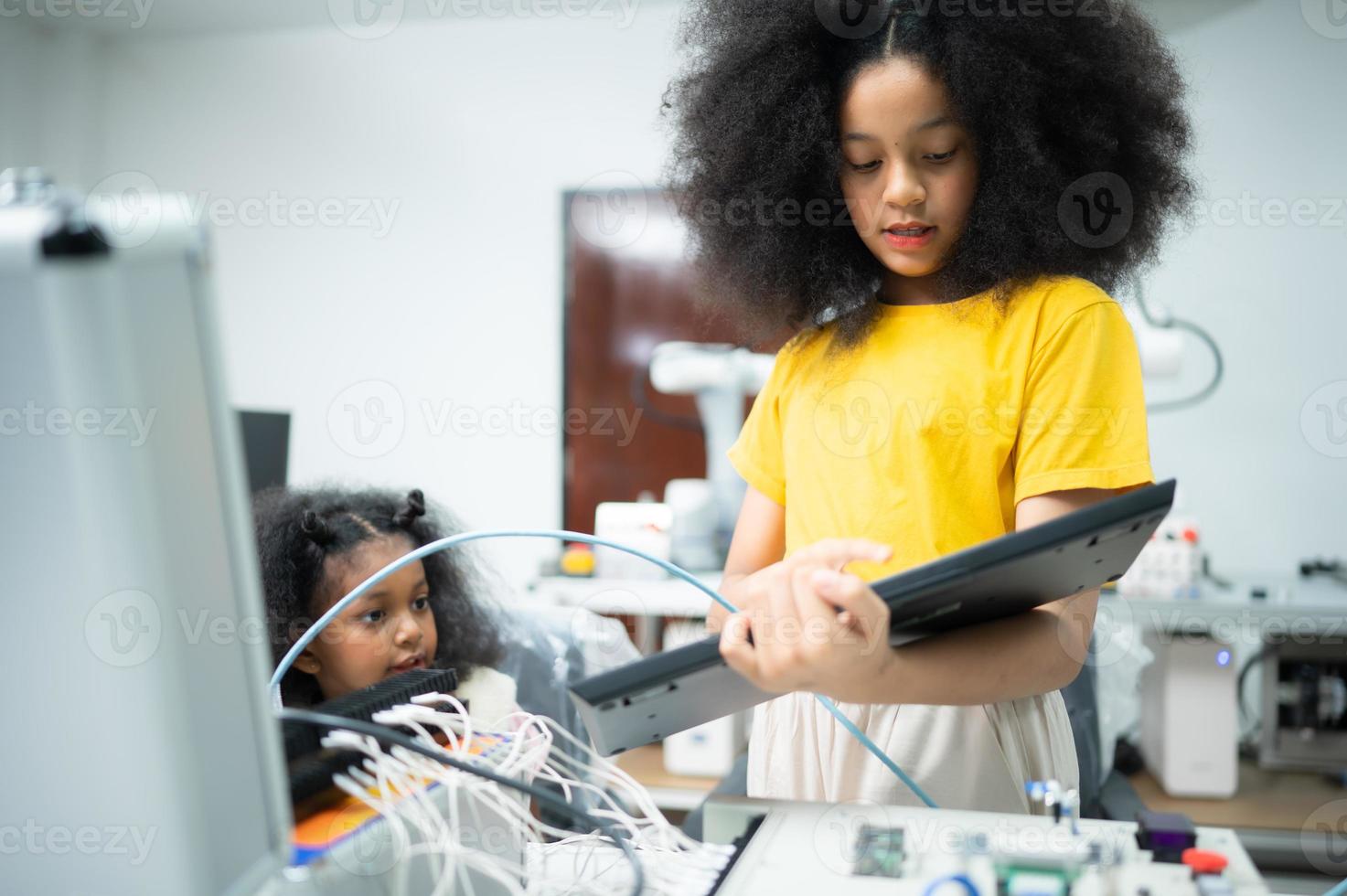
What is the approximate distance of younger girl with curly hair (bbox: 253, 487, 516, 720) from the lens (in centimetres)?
126

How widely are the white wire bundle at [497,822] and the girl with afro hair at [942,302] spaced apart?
0.57ft

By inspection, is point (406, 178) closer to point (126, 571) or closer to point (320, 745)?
point (320, 745)

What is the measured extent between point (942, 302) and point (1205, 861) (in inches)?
19.4

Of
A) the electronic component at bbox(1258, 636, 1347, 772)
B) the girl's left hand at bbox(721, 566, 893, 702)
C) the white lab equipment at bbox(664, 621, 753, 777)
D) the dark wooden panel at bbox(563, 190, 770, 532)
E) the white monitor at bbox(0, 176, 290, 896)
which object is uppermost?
the white monitor at bbox(0, 176, 290, 896)

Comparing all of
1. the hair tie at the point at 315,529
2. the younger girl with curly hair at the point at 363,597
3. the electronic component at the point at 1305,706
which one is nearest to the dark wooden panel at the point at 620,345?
the electronic component at the point at 1305,706

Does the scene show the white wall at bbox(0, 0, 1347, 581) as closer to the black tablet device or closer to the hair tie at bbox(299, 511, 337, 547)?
the hair tie at bbox(299, 511, 337, 547)

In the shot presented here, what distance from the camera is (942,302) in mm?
893

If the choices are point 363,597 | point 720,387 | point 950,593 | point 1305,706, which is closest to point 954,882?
point 950,593

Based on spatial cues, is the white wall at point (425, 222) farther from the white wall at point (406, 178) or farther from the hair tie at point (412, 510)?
the hair tie at point (412, 510)

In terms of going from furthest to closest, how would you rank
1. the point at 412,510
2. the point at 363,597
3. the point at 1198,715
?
the point at 1198,715, the point at 412,510, the point at 363,597

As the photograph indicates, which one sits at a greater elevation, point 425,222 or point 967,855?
point 425,222

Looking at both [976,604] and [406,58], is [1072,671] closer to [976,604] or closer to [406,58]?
[976,604]

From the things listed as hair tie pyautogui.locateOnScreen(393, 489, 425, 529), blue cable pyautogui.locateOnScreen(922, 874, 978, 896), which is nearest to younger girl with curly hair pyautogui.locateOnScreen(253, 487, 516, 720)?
hair tie pyautogui.locateOnScreen(393, 489, 425, 529)

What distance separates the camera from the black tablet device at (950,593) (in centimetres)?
53
